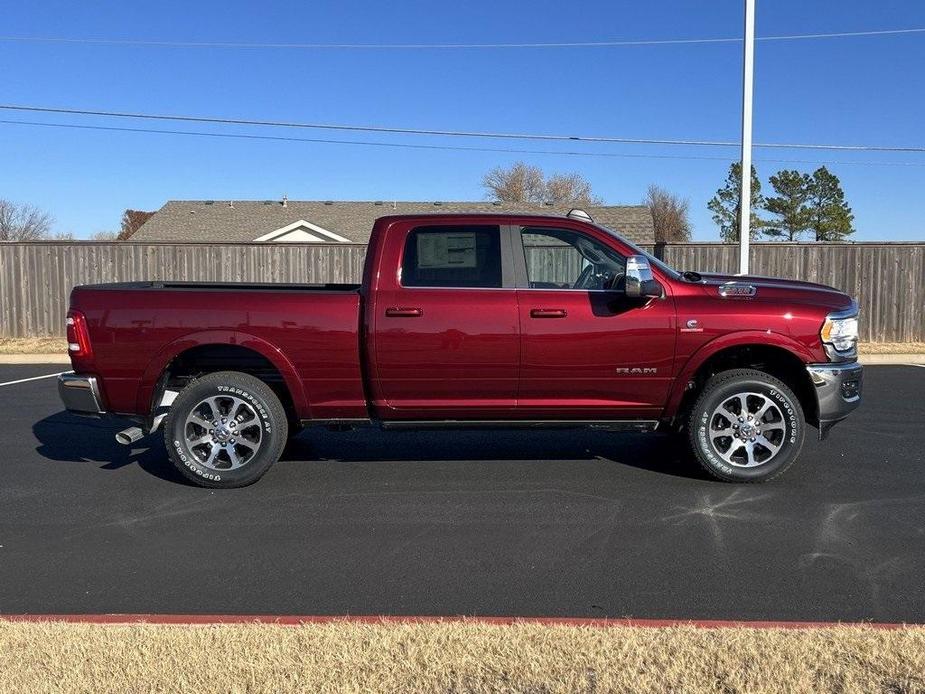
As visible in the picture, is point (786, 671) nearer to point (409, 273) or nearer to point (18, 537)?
point (409, 273)

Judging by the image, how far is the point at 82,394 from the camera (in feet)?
19.9

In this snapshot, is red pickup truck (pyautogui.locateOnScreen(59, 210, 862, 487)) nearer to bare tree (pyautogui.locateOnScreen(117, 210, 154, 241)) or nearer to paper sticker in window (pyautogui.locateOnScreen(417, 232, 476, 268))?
paper sticker in window (pyautogui.locateOnScreen(417, 232, 476, 268))

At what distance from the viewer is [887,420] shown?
8.66m

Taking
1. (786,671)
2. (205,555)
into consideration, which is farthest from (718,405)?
(205,555)

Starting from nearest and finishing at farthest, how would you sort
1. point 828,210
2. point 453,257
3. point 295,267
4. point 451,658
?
point 451,658 → point 453,257 → point 295,267 → point 828,210

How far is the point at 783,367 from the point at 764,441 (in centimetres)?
66

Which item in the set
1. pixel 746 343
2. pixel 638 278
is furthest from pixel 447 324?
pixel 746 343

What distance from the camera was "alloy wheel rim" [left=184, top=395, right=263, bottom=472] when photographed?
240 inches

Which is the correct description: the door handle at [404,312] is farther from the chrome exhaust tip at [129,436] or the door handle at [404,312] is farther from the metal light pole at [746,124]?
the metal light pole at [746,124]

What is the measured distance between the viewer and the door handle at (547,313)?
5961 mm

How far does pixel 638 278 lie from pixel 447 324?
1387 millimetres

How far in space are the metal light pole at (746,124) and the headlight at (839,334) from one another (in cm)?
839

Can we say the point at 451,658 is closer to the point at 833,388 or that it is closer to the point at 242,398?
the point at 242,398

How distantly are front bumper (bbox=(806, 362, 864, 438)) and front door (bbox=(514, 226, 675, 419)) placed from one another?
1.06 meters
